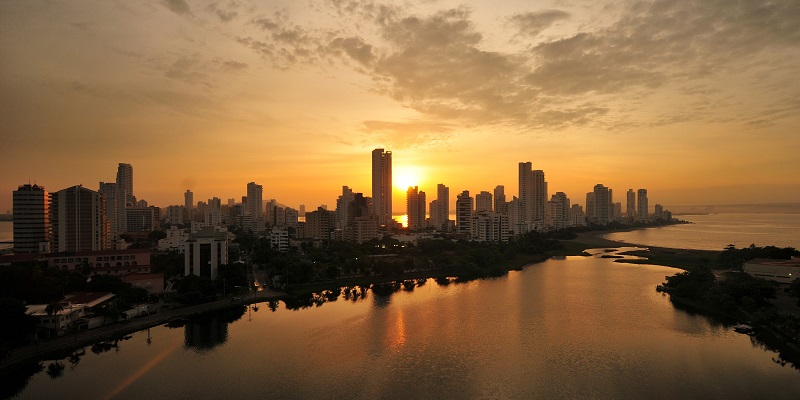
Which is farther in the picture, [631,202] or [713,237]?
[631,202]

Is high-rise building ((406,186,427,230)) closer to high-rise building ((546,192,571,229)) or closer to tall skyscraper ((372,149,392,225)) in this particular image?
tall skyscraper ((372,149,392,225))

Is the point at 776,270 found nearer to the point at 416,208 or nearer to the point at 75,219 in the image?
the point at 75,219

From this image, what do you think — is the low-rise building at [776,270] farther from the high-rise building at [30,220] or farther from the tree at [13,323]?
the high-rise building at [30,220]

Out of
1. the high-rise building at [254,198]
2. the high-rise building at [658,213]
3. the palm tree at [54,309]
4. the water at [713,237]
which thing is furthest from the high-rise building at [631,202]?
the palm tree at [54,309]

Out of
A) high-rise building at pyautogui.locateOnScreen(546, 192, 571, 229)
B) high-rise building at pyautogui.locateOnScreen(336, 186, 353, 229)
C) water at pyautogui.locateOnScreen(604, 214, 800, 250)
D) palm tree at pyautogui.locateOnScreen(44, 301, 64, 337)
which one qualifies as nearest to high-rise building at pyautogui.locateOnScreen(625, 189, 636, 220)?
water at pyautogui.locateOnScreen(604, 214, 800, 250)

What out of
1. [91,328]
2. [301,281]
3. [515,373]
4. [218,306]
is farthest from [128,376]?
[301,281]

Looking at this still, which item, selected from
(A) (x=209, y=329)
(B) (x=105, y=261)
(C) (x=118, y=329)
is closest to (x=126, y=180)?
(B) (x=105, y=261)

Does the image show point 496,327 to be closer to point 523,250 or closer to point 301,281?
point 301,281
